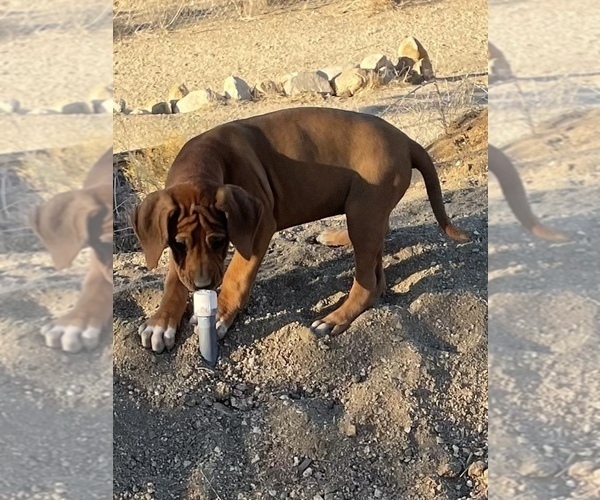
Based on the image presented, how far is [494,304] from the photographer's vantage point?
2.30 m

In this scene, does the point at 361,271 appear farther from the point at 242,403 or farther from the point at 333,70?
the point at 333,70

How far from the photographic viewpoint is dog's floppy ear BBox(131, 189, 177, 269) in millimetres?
3111

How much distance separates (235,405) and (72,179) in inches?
67.0

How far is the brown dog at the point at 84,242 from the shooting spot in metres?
1.96

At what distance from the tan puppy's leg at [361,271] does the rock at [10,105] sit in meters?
1.97

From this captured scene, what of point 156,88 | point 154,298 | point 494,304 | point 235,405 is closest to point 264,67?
point 156,88

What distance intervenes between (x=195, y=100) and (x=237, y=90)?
38cm

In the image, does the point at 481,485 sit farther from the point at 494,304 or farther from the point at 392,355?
the point at 494,304

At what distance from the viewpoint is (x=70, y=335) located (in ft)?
6.77

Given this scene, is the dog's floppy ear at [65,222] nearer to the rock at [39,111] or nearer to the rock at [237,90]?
the rock at [39,111]

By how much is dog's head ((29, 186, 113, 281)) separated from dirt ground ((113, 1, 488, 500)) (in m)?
1.32

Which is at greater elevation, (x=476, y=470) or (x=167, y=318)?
(x=167, y=318)

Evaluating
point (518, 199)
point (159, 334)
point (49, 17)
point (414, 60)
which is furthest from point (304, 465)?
point (414, 60)

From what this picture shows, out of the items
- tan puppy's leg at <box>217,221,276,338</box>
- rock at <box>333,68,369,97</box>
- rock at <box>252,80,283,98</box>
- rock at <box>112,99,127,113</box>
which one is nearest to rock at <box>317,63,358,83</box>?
rock at <box>333,68,369,97</box>
